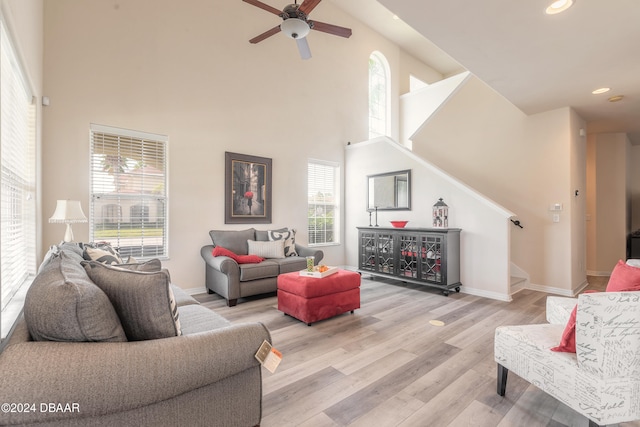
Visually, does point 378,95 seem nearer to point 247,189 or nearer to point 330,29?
point 330,29


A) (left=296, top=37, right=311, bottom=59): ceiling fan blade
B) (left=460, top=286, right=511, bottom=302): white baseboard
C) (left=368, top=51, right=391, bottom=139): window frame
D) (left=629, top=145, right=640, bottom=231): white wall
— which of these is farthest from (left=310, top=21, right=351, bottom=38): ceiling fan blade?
(left=629, top=145, right=640, bottom=231): white wall

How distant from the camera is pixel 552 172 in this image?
4527mm

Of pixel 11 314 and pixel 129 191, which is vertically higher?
pixel 129 191

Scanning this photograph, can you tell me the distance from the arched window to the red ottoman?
480 cm

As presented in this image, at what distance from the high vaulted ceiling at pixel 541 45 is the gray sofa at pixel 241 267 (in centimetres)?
318

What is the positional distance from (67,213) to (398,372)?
3352mm

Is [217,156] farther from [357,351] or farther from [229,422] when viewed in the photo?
[229,422]

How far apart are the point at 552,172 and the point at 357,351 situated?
4.09 metres

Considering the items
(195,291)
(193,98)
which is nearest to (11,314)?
(195,291)

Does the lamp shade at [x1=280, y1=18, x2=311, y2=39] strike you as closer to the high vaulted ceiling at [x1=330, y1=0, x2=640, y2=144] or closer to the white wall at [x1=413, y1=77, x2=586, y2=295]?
the high vaulted ceiling at [x1=330, y1=0, x2=640, y2=144]

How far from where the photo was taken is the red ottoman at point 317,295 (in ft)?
10.4

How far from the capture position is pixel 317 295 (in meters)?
3.21

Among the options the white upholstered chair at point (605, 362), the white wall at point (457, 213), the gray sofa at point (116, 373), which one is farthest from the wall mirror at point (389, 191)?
the gray sofa at point (116, 373)

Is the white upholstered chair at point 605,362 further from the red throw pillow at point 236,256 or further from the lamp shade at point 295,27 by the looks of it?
the red throw pillow at point 236,256
